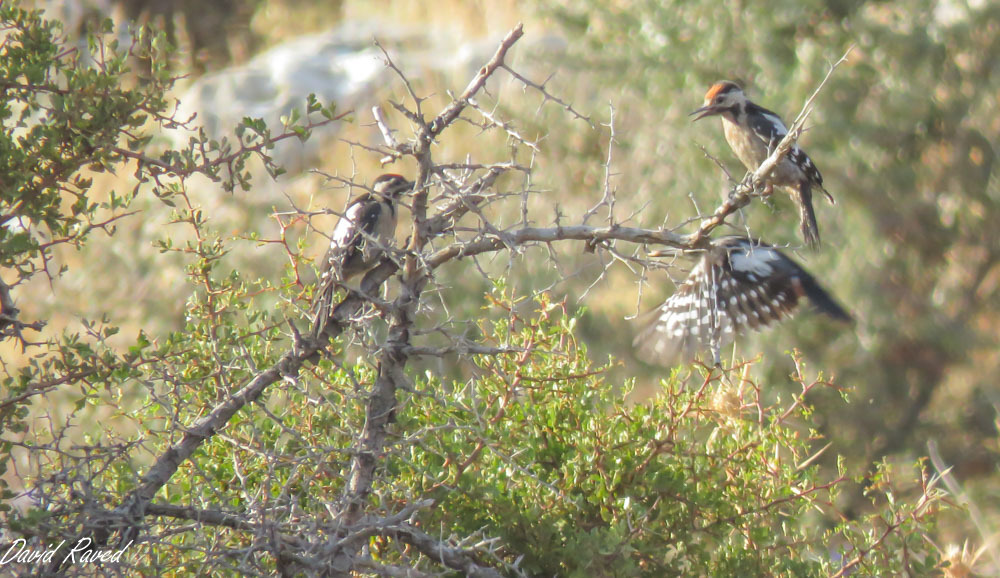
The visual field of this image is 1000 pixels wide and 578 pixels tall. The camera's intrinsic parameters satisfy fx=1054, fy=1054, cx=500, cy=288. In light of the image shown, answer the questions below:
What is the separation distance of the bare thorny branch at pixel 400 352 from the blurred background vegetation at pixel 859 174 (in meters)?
4.67

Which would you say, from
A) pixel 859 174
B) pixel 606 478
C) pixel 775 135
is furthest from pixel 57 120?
pixel 859 174

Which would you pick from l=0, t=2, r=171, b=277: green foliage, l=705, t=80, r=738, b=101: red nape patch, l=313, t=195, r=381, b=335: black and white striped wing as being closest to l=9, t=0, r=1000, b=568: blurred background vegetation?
l=705, t=80, r=738, b=101: red nape patch

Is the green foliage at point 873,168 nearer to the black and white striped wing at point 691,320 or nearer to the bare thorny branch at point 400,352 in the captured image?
the black and white striped wing at point 691,320

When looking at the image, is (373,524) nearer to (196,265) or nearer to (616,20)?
(196,265)

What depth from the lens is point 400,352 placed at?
2.89 metres

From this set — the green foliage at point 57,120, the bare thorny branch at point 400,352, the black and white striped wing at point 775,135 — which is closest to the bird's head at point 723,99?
the black and white striped wing at point 775,135

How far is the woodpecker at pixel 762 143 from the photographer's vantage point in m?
5.70

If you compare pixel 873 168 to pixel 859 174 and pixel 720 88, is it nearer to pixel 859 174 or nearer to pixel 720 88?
pixel 859 174

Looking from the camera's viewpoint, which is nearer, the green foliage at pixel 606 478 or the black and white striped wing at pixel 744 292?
the green foliage at pixel 606 478

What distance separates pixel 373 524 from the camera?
2.57m

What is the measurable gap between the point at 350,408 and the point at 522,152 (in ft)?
22.0

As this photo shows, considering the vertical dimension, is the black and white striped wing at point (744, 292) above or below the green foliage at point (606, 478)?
above

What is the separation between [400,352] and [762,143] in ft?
11.9

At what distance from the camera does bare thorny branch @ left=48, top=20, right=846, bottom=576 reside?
265 cm
